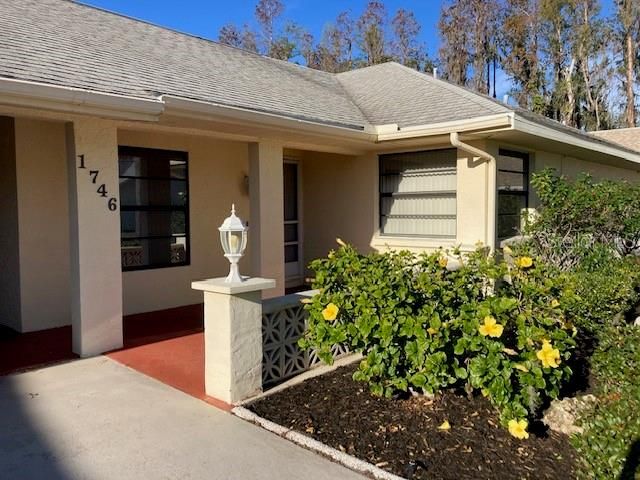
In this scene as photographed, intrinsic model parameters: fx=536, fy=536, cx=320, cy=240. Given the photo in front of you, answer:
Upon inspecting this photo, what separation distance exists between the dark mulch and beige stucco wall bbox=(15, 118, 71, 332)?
3.70 metres

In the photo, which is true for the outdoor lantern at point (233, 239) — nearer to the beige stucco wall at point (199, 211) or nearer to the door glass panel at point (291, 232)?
the beige stucco wall at point (199, 211)

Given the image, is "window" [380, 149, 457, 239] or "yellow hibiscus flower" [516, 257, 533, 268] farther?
"window" [380, 149, 457, 239]

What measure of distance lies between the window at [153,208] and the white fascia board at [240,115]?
6.20 feet

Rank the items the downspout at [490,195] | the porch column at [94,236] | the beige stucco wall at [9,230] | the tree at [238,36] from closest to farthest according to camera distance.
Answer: the porch column at [94,236] → the beige stucco wall at [9,230] → the downspout at [490,195] → the tree at [238,36]

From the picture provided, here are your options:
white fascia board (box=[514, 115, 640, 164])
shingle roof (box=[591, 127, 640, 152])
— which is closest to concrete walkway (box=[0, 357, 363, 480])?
white fascia board (box=[514, 115, 640, 164])

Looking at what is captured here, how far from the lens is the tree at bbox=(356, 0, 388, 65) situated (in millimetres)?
31781

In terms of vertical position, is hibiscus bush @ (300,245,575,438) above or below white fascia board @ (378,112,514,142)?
below

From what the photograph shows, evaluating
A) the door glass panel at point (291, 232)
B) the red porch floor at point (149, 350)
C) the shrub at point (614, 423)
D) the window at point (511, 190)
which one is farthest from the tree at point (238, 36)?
the shrub at point (614, 423)

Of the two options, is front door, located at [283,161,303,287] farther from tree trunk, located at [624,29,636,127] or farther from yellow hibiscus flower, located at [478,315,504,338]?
tree trunk, located at [624,29,636,127]

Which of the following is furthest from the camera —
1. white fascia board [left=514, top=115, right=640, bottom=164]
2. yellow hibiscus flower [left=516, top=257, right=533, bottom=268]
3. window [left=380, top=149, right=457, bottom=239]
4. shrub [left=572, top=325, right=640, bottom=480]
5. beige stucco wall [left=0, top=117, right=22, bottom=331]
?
window [left=380, top=149, right=457, bottom=239]

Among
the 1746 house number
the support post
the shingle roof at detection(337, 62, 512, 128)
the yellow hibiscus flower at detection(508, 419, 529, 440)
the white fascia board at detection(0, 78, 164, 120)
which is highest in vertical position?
the shingle roof at detection(337, 62, 512, 128)

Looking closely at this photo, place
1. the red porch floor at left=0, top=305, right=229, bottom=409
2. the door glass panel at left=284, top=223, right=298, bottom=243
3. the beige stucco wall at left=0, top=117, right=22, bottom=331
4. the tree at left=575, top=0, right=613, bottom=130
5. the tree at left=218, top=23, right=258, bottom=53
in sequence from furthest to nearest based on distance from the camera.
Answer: the tree at left=218, top=23, right=258, bottom=53 → the tree at left=575, top=0, right=613, bottom=130 → the door glass panel at left=284, top=223, right=298, bottom=243 → the beige stucco wall at left=0, top=117, right=22, bottom=331 → the red porch floor at left=0, top=305, right=229, bottom=409

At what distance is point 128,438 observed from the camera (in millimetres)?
3785

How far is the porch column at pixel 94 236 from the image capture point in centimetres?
545
